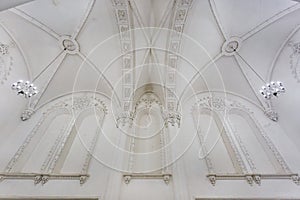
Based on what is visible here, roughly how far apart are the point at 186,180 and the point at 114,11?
621 centimetres

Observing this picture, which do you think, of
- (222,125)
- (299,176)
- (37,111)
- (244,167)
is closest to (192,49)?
(222,125)

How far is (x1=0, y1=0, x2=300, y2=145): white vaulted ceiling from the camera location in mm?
8016

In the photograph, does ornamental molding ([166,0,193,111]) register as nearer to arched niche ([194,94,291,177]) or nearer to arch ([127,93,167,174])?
arch ([127,93,167,174])

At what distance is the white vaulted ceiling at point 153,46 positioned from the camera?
8016 mm

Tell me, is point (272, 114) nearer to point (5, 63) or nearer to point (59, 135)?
point (59, 135)

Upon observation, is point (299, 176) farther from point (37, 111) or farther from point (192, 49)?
point (37, 111)

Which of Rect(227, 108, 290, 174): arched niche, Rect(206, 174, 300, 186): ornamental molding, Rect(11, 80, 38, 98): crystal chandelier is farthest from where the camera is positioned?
Rect(11, 80, 38, 98): crystal chandelier

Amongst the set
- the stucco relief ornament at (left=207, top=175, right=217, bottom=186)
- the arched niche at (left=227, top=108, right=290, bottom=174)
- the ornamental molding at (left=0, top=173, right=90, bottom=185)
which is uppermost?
the arched niche at (left=227, top=108, right=290, bottom=174)

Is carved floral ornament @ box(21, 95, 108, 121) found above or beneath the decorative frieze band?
above

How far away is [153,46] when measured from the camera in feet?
30.6

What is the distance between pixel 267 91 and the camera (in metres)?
7.46

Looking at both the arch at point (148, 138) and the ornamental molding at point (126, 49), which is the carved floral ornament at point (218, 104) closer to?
the arch at point (148, 138)

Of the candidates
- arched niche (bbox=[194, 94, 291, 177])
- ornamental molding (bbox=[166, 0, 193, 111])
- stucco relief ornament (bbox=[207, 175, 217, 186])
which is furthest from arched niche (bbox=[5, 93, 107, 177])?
arched niche (bbox=[194, 94, 291, 177])

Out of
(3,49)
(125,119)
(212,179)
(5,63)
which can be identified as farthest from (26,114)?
(212,179)
